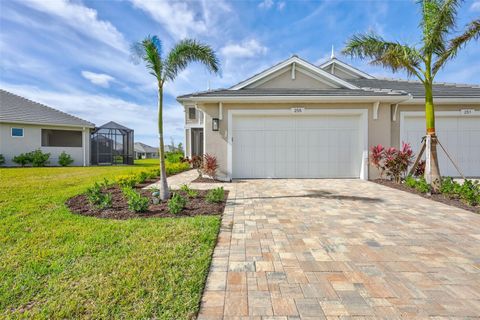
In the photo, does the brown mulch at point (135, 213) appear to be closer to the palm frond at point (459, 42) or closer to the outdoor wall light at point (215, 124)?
the outdoor wall light at point (215, 124)

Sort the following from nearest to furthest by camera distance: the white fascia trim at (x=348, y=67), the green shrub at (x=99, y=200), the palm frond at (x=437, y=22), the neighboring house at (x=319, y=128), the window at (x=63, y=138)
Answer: the green shrub at (x=99, y=200) → the palm frond at (x=437, y=22) → the neighboring house at (x=319, y=128) → the white fascia trim at (x=348, y=67) → the window at (x=63, y=138)

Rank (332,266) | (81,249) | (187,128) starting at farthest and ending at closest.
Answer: (187,128) < (81,249) < (332,266)

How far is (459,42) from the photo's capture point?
243 inches

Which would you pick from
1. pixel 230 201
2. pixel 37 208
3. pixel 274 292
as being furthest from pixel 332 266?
pixel 37 208

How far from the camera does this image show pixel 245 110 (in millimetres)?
8656

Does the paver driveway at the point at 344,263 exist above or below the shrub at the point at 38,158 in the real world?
below

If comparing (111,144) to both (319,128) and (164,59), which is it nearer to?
(164,59)

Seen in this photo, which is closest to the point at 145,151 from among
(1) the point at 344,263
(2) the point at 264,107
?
(2) the point at 264,107

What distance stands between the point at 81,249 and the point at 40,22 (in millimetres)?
8802

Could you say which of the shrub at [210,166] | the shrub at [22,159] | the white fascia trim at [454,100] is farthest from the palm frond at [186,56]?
the shrub at [22,159]

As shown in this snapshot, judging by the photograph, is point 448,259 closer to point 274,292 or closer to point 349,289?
point 349,289

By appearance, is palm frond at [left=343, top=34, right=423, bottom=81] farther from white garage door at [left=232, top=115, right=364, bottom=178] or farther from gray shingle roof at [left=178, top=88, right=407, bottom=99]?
white garage door at [left=232, top=115, right=364, bottom=178]

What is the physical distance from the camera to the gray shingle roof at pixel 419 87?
9.16m

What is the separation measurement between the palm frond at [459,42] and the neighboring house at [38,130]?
850 inches
